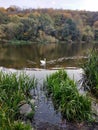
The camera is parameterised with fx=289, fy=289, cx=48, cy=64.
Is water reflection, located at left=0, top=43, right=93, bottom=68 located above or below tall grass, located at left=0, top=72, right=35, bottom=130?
above

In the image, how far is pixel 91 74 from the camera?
11320mm

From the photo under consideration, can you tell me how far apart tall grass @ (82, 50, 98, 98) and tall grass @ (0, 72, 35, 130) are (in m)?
2.41

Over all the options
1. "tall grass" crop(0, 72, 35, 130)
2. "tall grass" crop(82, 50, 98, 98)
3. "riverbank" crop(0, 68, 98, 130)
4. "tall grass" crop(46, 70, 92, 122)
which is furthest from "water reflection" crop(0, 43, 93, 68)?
"tall grass" crop(46, 70, 92, 122)

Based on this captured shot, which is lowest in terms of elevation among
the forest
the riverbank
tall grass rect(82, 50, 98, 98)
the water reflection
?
the riverbank

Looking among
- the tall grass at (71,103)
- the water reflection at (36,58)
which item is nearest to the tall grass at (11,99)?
the tall grass at (71,103)

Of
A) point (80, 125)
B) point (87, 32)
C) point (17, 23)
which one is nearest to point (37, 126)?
point (80, 125)

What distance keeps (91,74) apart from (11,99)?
433 centimetres

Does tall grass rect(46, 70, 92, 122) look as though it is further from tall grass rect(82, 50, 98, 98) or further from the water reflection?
the water reflection

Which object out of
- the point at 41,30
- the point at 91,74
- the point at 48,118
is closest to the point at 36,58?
the point at 91,74

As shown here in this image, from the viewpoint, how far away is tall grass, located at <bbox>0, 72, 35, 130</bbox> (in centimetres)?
643

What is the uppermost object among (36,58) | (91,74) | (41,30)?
(41,30)

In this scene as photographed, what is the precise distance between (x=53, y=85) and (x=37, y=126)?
6.62ft

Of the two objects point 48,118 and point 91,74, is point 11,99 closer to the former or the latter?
point 48,118

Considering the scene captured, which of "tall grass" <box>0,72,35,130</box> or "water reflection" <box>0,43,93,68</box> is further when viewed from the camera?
"water reflection" <box>0,43,93,68</box>
